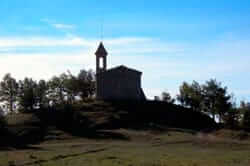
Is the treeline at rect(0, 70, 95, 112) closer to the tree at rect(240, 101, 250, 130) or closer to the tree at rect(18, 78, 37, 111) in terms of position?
the tree at rect(18, 78, 37, 111)

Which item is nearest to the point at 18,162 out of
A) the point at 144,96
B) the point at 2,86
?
the point at 144,96

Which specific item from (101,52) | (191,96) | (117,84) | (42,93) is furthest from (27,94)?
(191,96)

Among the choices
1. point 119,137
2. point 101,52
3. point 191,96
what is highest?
point 101,52

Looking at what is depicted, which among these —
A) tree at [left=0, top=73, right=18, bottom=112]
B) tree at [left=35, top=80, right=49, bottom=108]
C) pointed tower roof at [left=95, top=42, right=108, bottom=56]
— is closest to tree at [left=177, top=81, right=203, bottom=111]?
pointed tower roof at [left=95, top=42, right=108, bottom=56]

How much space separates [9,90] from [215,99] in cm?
4802

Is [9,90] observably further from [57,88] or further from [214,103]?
[214,103]

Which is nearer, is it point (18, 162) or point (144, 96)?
point (18, 162)

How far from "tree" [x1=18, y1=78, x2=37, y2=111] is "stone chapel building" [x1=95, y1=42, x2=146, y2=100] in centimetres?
2027

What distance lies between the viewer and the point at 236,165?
27.8 m

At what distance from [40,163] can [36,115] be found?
145 feet

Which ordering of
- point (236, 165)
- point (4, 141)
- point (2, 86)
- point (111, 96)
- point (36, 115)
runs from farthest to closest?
point (2, 86), point (111, 96), point (36, 115), point (4, 141), point (236, 165)

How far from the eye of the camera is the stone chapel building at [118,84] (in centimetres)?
8169

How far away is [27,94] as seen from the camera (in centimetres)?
9531

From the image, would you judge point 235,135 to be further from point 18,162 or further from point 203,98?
point 18,162
